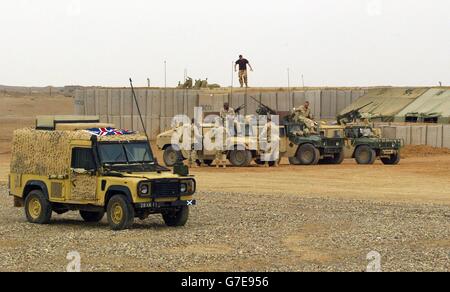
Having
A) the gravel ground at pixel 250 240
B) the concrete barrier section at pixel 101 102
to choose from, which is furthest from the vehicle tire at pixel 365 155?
the concrete barrier section at pixel 101 102

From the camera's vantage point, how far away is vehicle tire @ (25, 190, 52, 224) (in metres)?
19.6

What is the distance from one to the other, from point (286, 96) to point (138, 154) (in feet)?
84.7

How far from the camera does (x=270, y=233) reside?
1823 cm

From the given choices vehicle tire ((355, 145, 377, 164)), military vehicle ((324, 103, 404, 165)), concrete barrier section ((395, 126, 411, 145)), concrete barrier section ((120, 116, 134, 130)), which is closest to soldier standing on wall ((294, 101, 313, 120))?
military vehicle ((324, 103, 404, 165))

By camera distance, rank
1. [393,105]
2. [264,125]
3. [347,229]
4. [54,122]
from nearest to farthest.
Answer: [347,229], [54,122], [264,125], [393,105]

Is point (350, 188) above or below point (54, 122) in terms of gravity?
below

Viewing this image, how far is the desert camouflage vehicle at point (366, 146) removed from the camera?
117 ft

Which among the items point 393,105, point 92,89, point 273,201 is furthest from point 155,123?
point 273,201

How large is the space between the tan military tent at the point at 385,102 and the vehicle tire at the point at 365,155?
7353 millimetres

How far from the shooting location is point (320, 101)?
147ft

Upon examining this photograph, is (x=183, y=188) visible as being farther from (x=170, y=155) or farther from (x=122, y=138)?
(x=170, y=155)

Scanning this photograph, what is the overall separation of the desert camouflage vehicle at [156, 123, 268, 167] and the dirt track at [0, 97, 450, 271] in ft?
15.0

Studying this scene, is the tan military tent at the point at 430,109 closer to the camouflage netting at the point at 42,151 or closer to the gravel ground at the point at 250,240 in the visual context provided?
the gravel ground at the point at 250,240
